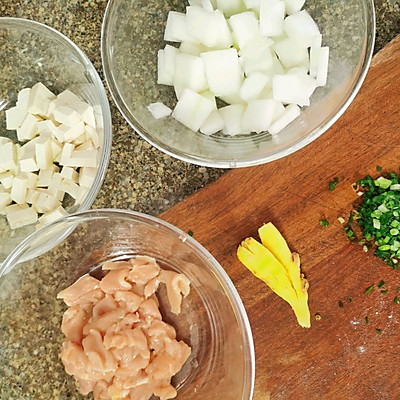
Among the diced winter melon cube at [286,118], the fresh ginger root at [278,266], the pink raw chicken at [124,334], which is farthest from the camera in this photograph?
the fresh ginger root at [278,266]

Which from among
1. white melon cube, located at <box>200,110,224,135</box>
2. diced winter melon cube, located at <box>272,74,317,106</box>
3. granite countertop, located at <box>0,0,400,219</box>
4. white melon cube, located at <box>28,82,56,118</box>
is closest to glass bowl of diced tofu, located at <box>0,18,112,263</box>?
white melon cube, located at <box>28,82,56,118</box>

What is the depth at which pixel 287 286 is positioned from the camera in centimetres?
218

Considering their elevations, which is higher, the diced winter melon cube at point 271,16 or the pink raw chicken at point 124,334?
the diced winter melon cube at point 271,16

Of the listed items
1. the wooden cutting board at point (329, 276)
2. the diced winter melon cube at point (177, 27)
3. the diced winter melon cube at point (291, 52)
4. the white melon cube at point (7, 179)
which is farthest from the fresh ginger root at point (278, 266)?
the white melon cube at point (7, 179)

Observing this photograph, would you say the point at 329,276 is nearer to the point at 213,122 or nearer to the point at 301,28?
the point at 213,122

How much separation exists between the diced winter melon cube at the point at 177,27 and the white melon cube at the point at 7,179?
69 cm

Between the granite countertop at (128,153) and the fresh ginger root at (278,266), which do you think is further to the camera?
the granite countertop at (128,153)

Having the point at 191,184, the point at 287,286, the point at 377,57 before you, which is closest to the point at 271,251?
the point at 287,286

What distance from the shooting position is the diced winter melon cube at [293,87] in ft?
6.60

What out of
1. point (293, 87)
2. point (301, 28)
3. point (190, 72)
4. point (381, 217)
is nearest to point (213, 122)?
point (190, 72)

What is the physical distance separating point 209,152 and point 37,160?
555mm

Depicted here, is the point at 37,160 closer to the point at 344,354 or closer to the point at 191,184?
the point at 191,184

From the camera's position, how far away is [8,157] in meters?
2.21

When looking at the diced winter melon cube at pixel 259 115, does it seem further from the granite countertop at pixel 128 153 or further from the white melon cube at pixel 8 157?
the white melon cube at pixel 8 157
